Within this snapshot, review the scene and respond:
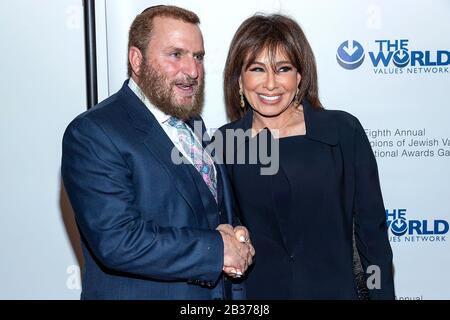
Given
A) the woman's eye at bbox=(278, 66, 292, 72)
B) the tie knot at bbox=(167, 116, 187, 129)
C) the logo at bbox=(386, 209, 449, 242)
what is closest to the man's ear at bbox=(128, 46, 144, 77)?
the tie knot at bbox=(167, 116, 187, 129)

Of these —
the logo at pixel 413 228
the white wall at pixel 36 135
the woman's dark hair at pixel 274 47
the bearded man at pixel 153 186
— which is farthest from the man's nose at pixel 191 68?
the logo at pixel 413 228

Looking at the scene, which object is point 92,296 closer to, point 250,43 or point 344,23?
point 250,43

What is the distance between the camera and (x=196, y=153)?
7.86 ft

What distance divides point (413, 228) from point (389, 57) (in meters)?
0.94

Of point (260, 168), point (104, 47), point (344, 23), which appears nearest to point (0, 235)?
point (104, 47)

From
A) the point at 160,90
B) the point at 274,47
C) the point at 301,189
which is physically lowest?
the point at 301,189

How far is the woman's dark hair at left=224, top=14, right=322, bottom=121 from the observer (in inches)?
104

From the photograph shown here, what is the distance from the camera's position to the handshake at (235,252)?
84.7 inches

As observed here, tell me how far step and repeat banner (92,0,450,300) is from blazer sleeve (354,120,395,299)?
0.74 meters

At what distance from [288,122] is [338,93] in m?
0.71

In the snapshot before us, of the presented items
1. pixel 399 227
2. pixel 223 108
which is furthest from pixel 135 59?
pixel 399 227

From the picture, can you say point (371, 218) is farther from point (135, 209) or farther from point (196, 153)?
point (135, 209)

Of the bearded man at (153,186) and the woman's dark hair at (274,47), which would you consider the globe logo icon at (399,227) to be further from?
the bearded man at (153,186)

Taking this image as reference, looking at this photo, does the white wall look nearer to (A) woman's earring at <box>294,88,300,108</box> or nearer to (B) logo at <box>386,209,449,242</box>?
(A) woman's earring at <box>294,88,300,108</box>
